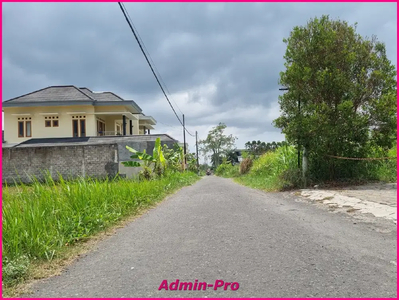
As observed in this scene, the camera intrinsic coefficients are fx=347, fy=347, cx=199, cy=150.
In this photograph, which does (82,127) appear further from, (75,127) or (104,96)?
(104,96)

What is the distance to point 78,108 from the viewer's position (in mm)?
27672

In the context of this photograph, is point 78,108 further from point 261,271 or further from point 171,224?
point 261,271

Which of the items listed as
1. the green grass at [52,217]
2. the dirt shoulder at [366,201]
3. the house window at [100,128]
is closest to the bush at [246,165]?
the house window at [100,128]

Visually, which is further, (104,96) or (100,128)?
(104,96)

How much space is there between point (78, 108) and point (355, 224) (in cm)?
2526

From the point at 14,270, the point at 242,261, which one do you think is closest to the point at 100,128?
the point at 14,270

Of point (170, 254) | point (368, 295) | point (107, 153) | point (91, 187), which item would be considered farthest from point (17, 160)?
point (368, 295)

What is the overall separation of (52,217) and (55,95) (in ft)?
83.4

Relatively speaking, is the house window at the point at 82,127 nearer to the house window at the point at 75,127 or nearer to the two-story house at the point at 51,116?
the two-story house at the point at 51,116

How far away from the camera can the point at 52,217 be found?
18.4 ft

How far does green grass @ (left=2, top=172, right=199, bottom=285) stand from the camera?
4246 mm

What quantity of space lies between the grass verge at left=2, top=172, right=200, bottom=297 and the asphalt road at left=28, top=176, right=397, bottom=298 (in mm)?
300

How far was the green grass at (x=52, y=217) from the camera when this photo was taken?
425 centimetres

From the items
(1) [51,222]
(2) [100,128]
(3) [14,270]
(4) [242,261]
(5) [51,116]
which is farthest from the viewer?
(2) [100,128]
